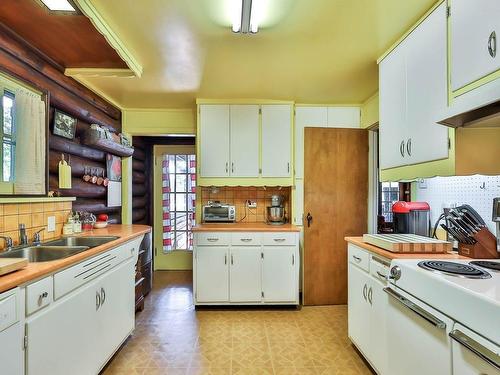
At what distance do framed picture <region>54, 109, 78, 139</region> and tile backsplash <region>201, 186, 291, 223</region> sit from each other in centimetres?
168

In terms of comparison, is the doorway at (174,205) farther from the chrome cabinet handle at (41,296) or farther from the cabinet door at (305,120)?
the chrome cabinet handle at (41,296)

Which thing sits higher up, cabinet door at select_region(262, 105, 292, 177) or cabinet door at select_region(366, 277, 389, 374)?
cabinet door at select_region(262, 105, 292, 177)

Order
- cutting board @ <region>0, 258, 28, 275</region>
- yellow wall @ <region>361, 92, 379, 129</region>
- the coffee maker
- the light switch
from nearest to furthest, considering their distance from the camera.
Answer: cutting board @ <region>0, 258, 28, 275</region>
the light switch
yellow wall @ <region>361, 92, 379, 129</region>
the coffee maker

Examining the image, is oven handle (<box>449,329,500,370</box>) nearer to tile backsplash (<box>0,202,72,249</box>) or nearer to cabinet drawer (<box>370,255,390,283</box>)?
cabinet drawer (<box>370,255,390,283</box>)

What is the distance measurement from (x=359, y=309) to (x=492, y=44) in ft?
6.13

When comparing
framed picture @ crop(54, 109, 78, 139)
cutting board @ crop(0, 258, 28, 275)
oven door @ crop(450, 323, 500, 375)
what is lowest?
oven door @ crop(450, 323, 500, 375)

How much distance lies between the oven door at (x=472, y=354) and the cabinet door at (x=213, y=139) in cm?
273

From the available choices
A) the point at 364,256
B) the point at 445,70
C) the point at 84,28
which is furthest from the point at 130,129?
the point at 445,70

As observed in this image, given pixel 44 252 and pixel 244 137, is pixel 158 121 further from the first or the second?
pixel 44 252

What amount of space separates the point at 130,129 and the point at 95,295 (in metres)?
2.43

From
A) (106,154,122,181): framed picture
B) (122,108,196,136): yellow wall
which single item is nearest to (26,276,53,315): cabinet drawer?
(106,154,122,181): framed picture

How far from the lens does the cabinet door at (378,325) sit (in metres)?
1.84

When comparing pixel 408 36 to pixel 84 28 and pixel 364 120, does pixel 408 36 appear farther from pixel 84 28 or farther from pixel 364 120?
pixel 84 28

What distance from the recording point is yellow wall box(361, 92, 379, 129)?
10.5 ft
